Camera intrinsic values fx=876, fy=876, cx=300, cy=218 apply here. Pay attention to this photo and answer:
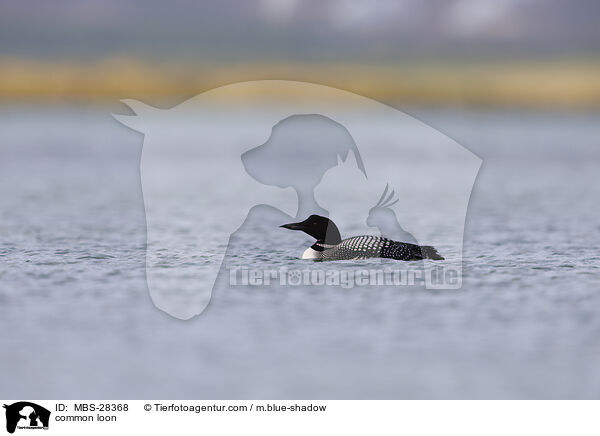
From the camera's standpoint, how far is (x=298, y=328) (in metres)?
5.26

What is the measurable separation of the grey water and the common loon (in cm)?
28

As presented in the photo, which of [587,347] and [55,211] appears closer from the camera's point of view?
[587,347]

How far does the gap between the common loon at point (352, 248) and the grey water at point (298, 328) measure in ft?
0.92

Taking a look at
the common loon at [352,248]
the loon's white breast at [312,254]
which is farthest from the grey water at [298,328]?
the common loon at [352,248]

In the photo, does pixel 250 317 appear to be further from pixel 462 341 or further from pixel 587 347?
pixel 587 347

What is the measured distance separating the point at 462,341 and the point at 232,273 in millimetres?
2148

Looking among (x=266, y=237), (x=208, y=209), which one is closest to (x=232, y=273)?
(x=266, y=237)

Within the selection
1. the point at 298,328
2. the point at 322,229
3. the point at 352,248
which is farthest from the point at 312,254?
the point at 298,328

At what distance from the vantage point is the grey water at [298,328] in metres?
4.37

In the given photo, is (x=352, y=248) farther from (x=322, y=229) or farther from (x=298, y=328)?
(x=298, y=328)

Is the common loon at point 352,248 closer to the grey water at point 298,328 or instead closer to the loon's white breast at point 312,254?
the loon's white breast at point 312,254

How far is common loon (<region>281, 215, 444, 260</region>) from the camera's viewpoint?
683 cm

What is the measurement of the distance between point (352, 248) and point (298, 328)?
66.9 inches
